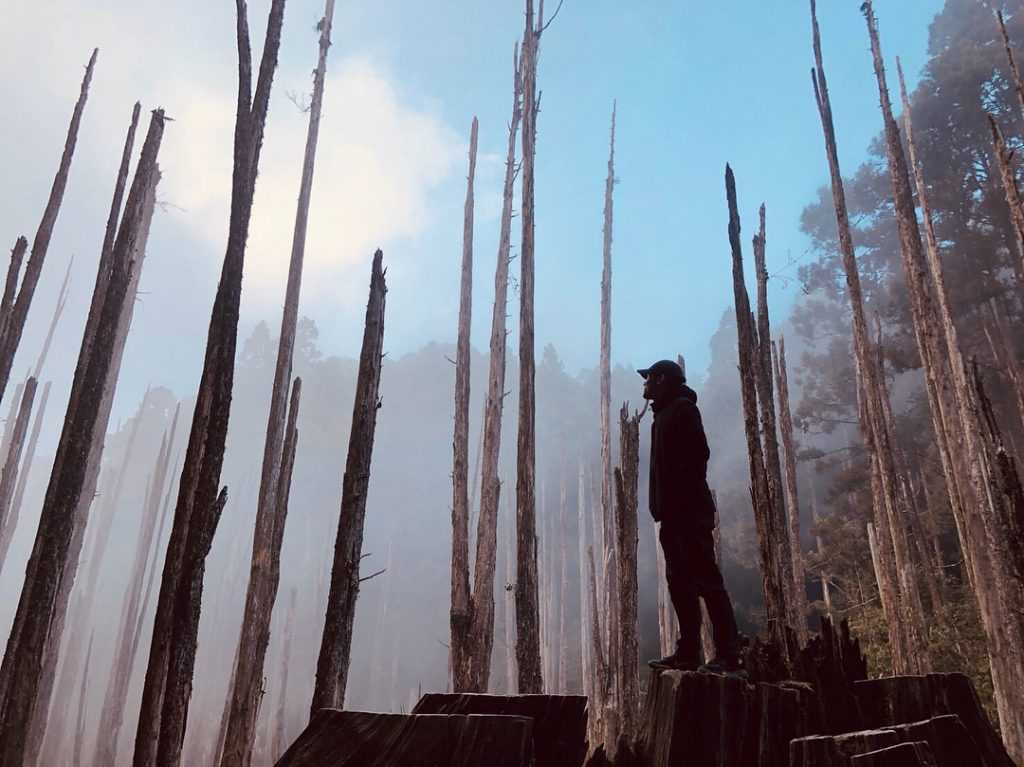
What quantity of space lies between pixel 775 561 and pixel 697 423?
4.00 meters

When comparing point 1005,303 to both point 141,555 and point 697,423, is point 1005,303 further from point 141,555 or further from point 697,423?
point 141,555

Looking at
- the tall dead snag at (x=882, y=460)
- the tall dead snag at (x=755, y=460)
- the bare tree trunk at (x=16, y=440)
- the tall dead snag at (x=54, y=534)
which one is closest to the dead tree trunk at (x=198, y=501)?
the tall dead snag at (x=54, y=534)

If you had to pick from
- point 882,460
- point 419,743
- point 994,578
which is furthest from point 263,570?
point 994,578

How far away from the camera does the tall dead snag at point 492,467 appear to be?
31.6ft

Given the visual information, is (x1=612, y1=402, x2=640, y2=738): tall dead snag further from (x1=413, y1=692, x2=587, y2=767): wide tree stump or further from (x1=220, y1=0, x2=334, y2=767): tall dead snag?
(x1=413, y1=692, x2=587, y2=767): wide tree stump

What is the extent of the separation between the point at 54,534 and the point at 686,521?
5304 mm

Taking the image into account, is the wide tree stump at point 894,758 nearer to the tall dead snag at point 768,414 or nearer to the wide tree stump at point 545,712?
the wide tree stump at point 545,712

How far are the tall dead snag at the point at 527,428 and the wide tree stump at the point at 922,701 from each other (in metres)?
5.91

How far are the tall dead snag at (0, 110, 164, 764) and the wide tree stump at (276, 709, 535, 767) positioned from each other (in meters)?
5.06

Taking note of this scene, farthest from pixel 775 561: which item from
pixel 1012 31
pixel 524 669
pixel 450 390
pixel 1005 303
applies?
pixel 450 390

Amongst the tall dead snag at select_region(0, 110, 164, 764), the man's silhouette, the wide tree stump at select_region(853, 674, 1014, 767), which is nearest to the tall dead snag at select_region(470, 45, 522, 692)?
the tall dead snag at select_region(0, 110, 164, 764)

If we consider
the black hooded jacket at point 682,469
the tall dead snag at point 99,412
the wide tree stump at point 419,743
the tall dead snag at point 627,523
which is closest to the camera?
the wide tree stump at point 419,743

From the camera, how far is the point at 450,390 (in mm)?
59594

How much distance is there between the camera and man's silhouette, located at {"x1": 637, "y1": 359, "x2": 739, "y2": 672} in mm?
3594
